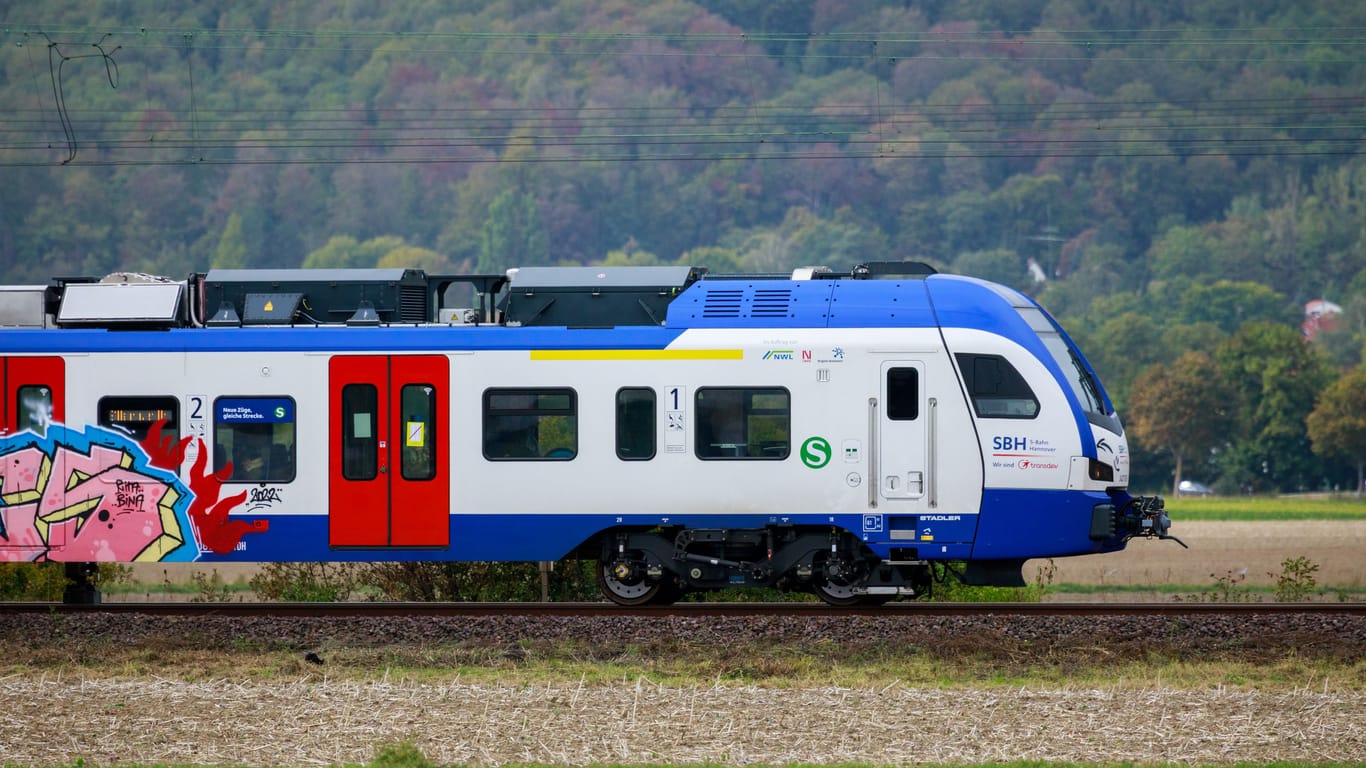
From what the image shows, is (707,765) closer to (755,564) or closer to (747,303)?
(755,564)

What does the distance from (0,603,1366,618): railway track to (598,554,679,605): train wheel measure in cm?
16

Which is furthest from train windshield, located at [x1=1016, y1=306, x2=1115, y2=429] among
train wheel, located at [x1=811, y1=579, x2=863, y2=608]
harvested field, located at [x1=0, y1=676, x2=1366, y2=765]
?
harvested field, located at [x1=0, y1=676, x2=1366, y2=765]

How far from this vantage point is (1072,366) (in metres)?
18.9

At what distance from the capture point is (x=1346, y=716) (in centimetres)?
1372

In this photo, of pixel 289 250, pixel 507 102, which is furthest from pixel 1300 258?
pixel 289 250

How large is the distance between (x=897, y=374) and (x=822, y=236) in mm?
151248

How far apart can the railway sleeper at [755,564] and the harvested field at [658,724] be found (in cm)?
378

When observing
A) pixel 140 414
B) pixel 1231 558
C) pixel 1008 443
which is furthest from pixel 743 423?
pixel 1231 558

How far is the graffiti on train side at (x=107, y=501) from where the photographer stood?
19047mm

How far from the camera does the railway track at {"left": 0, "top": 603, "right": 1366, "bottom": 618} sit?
18.6 metres

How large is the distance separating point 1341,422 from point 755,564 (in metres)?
93.5

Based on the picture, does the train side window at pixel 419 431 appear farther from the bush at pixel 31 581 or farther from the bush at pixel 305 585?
the bush at pixel 31 581

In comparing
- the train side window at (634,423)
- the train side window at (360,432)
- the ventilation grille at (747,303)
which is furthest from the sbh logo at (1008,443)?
the train side window at (360,432)

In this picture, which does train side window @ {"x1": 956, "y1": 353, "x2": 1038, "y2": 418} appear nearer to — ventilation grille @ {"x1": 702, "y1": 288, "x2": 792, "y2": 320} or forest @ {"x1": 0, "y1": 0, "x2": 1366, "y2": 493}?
ventilation grille @ {"x1": 702, "y1": 288, "x2": 792, "y2": 320}
